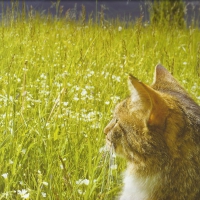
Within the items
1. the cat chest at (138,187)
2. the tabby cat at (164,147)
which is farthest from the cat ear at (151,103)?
the cat chest at (138,187)

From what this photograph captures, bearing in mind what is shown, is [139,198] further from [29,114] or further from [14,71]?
[14,71]

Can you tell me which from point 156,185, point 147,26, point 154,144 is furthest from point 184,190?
point 147,26

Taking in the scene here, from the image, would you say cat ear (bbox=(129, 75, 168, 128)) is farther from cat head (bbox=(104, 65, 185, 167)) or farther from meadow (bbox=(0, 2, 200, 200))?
meadow (bbox=(0, 2, 200, 200))

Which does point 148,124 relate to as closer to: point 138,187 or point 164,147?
point 164,147

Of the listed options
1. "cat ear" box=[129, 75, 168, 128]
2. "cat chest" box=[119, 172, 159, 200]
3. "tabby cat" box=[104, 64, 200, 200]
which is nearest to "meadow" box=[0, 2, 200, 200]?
"cat chest" box=[119, 172, 159, 200]

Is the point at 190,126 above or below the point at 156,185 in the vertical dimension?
above

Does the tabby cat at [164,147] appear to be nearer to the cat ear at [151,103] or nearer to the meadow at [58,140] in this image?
the cat ear at [151,103]

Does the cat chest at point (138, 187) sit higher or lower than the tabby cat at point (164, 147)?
lower

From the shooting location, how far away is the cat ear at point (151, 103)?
1.91m

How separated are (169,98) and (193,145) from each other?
265 mm

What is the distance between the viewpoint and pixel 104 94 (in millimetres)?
3988

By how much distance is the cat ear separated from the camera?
1911 mm

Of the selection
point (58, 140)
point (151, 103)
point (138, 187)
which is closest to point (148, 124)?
point (151, 103)

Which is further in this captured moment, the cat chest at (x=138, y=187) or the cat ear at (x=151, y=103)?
the cat chest at (x=138, y=187)
